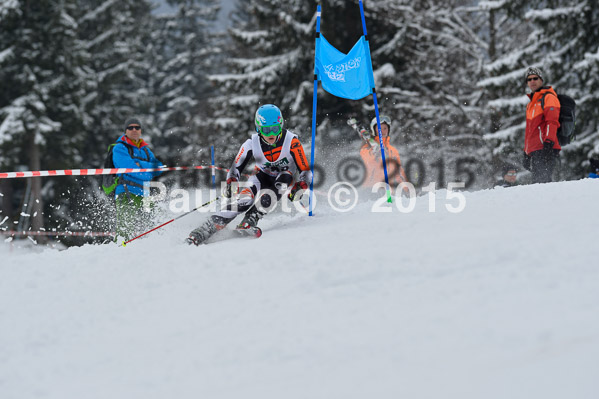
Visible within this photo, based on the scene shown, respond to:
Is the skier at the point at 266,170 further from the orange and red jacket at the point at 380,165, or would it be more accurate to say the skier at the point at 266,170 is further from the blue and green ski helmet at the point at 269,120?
the orange and red jacket at the point at 380,165

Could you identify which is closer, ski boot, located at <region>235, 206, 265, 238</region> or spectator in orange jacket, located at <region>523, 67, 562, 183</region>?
ski boot, located at <region>235, 206, 265, 238</region>

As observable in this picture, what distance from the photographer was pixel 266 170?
659 centimetres

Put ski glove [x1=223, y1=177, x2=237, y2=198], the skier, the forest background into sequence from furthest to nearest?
the forest background
ski glove [x1=223, y1=177, x2=237, y2=198]
the skier

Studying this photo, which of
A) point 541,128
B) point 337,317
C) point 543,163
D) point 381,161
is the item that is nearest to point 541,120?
point 541,128

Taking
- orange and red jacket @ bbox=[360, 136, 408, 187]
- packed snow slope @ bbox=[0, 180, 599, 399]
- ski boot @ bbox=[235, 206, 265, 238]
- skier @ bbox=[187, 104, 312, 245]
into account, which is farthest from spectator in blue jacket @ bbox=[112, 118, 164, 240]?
orange and red jacket @ bbox=[360, 136, 408, 187]

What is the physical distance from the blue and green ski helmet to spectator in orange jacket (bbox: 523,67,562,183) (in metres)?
3.68

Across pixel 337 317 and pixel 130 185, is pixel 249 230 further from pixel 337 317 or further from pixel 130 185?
pixel 337 317

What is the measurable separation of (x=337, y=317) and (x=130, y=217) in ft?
16.9

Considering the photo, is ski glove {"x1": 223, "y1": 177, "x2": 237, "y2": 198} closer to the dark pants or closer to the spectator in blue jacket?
the spectator in blue jacket

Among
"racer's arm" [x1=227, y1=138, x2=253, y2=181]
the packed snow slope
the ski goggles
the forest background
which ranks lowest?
the packed snow slope

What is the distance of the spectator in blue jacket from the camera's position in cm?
742

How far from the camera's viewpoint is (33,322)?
3.53 metres

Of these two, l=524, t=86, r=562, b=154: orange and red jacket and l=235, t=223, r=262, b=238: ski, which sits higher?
l=524, t=86, r=562, b=154: orange and red jacket

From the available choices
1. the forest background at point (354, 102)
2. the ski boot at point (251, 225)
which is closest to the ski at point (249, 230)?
the ski boot at point (251, 225)
